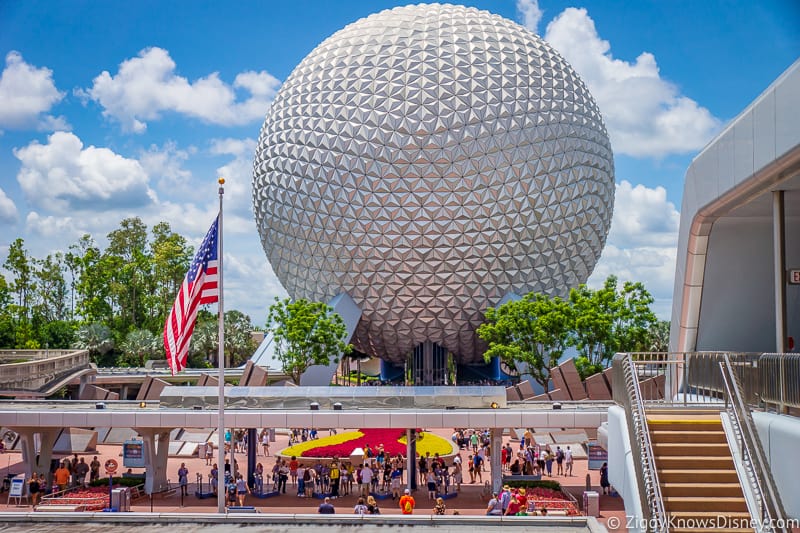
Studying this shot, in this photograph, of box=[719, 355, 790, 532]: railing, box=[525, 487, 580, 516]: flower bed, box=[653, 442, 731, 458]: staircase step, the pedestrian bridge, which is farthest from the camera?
the pedestrian bridge

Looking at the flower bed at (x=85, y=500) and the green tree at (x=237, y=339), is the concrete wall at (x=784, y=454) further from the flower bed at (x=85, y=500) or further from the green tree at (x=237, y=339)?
the green tree at (x=237, y=339)

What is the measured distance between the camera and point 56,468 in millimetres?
28000

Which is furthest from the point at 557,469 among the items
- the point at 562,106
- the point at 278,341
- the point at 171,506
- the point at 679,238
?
→ the point at 562,106

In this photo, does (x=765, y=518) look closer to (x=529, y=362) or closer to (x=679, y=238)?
(x=679, y=238)

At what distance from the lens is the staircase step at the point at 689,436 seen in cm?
1056

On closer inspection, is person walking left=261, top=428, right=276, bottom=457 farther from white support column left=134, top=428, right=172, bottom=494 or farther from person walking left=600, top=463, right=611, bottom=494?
person walking left=600, top=463, right=611, bottom=494

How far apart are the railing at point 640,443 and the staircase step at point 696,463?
27 cm

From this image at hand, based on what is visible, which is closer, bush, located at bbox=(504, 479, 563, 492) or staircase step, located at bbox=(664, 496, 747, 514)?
staircase step, located at bbox=(664, 496, 747, 514)

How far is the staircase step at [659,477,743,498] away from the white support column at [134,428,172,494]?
755 inches

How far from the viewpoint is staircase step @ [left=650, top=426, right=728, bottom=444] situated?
10.6 metres

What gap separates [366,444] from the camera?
27.8 metres

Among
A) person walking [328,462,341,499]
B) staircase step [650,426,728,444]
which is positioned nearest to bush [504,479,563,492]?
person walking [328,462,341,499]

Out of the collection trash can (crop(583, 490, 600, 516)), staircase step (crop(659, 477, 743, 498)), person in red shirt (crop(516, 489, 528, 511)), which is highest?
staircase step (crop(659, 477, 743, 498))

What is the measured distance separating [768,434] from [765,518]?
106cm
